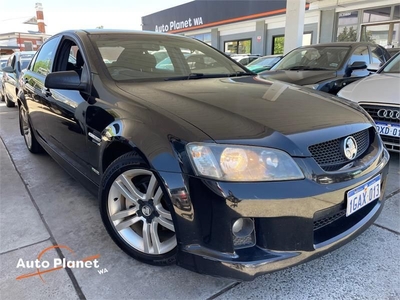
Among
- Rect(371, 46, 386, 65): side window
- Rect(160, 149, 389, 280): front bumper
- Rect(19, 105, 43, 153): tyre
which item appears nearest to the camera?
Rect(160, 149, 389, 280): front bumper

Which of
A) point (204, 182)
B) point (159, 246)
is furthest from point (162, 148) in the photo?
point (159, 246)

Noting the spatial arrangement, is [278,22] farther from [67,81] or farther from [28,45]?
[28,45]

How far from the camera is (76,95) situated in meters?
2.49

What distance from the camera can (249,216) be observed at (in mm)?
1493

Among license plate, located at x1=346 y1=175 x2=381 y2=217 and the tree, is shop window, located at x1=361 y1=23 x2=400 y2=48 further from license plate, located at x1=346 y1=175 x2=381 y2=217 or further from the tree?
license plate, located at x1=346 y1=175 x2=381 y2=217

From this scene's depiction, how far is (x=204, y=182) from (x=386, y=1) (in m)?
13.1

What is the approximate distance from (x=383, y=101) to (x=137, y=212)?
112 inches

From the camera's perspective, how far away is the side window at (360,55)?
17.6 ft

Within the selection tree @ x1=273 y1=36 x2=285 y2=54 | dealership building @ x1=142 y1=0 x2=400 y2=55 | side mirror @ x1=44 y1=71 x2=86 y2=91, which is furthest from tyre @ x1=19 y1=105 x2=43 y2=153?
tree @ x1=273 y1=36 x2=285 y2=54

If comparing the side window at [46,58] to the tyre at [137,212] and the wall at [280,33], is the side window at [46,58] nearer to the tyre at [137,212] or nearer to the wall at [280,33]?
the tyre at [137,212]

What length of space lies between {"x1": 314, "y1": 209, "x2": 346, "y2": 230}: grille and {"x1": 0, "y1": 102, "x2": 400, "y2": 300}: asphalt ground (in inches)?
15.4

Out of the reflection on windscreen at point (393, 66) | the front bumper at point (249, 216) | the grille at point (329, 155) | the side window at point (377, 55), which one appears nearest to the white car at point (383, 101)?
the reflection on windscreen at point (393, 66)

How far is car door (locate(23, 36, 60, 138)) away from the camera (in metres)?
3.26

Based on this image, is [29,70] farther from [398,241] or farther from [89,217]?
[398,241]
